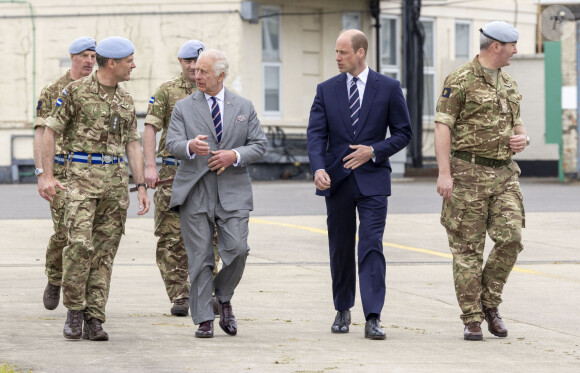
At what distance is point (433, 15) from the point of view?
34.5 meters

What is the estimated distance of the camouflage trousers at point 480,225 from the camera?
8125mm

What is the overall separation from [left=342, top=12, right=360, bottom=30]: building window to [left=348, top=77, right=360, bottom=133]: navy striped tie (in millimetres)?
23925

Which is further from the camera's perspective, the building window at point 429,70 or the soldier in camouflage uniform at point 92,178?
the building window at point 429,70

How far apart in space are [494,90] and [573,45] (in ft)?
63.3

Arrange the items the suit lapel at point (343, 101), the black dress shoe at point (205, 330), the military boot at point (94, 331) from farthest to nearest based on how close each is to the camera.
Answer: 1. the suit lapel at point (343, 101)
2. the black dress shoe at point (205, 330)
3. the military boot at point (94, 331)

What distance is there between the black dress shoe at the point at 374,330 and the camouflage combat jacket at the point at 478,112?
1179 millimetres

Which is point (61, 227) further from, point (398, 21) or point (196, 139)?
point (398, 21)

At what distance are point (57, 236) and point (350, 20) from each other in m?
23.6

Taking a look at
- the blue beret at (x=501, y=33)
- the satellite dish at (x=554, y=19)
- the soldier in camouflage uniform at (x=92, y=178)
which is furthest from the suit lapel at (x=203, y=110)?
the satellite dish at (x=554, y=19)

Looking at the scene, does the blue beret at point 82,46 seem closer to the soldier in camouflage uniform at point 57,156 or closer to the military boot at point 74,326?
the soldier in camouflage uniform at point 57,156

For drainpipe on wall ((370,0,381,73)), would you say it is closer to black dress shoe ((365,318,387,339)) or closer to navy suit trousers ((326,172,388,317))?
navy suit trousers ((326,172,388,317))

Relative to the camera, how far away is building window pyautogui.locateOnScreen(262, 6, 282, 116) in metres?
31.0

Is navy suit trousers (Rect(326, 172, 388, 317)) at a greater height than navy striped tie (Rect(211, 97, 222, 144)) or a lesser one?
lesser

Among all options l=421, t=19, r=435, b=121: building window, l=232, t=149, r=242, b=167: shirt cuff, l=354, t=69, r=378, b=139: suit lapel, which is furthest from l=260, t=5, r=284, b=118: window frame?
l=232, t=149, r=242, b=167: shirt cuff
